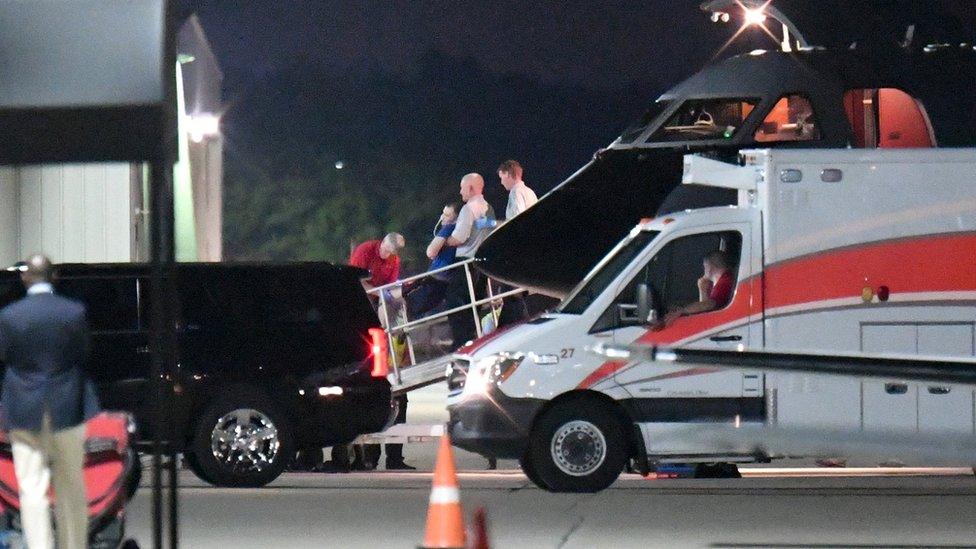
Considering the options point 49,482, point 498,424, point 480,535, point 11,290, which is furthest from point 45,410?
point 11,290

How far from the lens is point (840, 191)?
14.6m

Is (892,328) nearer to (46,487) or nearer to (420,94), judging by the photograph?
(46,487)

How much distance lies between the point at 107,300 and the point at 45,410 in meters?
6.30

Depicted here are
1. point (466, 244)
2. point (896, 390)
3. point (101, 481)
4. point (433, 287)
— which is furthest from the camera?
point (466, 244)

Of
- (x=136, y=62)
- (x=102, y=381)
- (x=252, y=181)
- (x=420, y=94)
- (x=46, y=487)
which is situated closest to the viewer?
(x=136, y=62)

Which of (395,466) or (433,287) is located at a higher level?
(433,287)

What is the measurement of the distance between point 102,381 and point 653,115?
560 centimetres

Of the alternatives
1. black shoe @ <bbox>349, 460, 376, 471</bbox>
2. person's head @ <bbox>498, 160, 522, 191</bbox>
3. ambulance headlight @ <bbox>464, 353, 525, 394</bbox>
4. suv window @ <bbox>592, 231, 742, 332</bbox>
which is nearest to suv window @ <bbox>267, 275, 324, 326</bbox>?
ambulance headlight @ <bbox>464, 353, 525, 394</bbox>

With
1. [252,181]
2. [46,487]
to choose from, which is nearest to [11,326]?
[46,487]

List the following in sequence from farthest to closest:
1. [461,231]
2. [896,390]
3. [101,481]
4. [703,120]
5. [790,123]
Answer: [461,231] < [703,120] < [790,123] < [896,390] < [101,481]

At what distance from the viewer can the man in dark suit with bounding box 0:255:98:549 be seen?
9.33 m

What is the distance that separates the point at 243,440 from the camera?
15.7m

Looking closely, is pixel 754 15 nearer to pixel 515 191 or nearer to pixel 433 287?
pixel 515 191

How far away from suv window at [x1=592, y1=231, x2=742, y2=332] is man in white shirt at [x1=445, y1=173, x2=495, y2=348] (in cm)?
418
